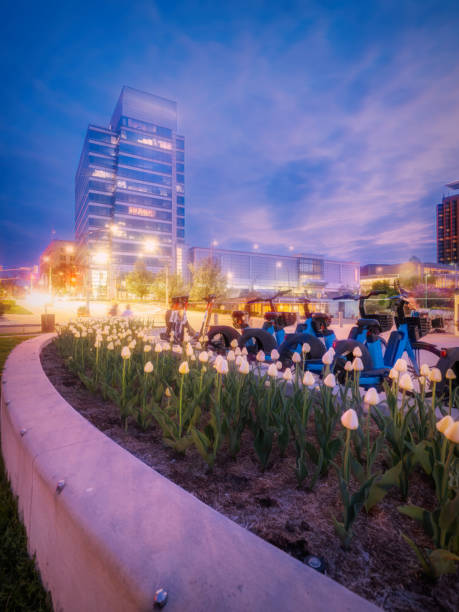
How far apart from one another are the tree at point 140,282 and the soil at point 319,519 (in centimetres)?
5048

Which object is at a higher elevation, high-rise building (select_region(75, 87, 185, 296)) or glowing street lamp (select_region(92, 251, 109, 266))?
high-rise building (select_region(75, 87, 185, 296))

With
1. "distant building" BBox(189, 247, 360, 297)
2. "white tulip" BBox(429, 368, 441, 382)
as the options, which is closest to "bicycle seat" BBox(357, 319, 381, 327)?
"white tulip" BBox(429, 368, 441, 382)

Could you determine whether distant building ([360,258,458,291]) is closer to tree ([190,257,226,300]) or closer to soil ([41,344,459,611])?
tree ([190,257,226,300])

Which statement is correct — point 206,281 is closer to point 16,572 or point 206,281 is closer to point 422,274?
point 16,572

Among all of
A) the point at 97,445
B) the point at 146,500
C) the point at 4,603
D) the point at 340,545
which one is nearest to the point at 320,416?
the point at 340,545

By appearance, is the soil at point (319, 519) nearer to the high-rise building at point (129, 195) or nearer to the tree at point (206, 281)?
the tree at point (206, 281)

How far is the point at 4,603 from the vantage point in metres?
1.29

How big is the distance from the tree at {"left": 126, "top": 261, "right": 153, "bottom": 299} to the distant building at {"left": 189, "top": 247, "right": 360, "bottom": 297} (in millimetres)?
32852

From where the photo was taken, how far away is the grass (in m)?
1.28

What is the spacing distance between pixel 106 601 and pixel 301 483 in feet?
3.61

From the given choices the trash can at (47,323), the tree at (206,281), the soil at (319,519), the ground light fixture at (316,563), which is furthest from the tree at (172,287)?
the ground light fixture at (316,563)

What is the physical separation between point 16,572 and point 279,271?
3944 inches

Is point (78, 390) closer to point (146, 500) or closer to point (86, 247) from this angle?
point (146, 500)

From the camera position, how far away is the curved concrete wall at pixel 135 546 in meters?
0.86
